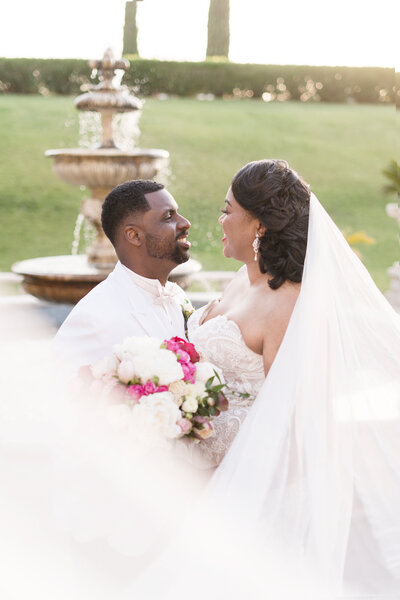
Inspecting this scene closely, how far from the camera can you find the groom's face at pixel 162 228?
363 centimetres

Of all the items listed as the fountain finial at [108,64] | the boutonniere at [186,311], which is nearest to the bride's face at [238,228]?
the boutonniere at [186,311]

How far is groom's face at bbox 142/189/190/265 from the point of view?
3633mm

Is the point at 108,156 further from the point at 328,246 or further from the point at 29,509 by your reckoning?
the point at 328,246

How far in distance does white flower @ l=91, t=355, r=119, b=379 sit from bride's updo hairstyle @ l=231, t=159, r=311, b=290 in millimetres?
905

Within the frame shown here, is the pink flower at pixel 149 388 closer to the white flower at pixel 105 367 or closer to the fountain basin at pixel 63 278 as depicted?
the white flower at pixel 105 367

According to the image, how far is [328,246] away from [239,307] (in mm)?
527

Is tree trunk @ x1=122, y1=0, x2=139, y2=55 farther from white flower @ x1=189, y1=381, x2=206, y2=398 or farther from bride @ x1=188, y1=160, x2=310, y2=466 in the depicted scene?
white flower @ x1=189, y1=381, x2=206, y2=398

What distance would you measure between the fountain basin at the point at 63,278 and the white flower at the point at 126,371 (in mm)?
6270

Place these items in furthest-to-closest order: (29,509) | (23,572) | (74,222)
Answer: (74,222) < (29,509) < (23,572)

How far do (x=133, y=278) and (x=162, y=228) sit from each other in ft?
0.92

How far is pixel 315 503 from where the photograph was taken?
3322 millimetres

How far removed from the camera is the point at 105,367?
3055 mm

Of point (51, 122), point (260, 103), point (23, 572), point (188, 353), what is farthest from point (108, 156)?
point (260, 103)

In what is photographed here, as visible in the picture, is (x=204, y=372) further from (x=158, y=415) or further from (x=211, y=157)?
(x=211, y=157)
